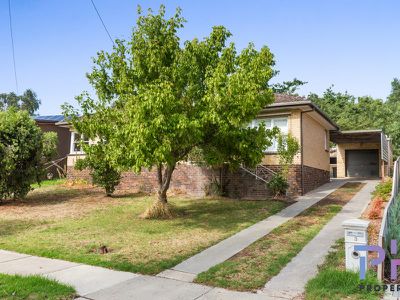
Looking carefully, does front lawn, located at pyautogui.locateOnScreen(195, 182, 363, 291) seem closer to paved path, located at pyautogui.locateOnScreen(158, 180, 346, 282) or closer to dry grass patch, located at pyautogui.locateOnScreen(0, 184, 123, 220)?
paved path, located at pyautogui.locateOnScreen(158, 180, 346, 282)

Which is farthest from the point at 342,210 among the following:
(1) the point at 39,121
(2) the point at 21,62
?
(1) the point at 39,121

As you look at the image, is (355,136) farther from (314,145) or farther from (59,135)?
(59,135)

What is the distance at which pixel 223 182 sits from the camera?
16.3m

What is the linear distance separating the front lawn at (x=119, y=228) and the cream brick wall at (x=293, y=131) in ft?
8.88

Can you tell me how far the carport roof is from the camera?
78.3 feet

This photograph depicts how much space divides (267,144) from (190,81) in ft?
10.1

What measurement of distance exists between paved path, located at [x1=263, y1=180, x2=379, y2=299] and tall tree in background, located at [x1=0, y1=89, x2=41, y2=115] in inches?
3313

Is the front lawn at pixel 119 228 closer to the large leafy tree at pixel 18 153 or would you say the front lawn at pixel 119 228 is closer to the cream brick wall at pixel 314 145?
the large leafy tree at pixel 18 153

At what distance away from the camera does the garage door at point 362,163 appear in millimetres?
28312

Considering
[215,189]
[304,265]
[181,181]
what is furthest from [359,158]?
[304,265]

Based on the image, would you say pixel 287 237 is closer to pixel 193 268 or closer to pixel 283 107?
pixel 193 268

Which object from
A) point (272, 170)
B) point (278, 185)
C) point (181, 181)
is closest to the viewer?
point (278, 185)

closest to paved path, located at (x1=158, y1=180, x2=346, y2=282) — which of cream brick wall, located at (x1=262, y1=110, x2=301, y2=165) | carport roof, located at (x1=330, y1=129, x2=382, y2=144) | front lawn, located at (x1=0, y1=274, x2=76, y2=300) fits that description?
front lawn, located at (x1=0, y1=274, x2=76, y2=300)

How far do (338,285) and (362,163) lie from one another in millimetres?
25744
